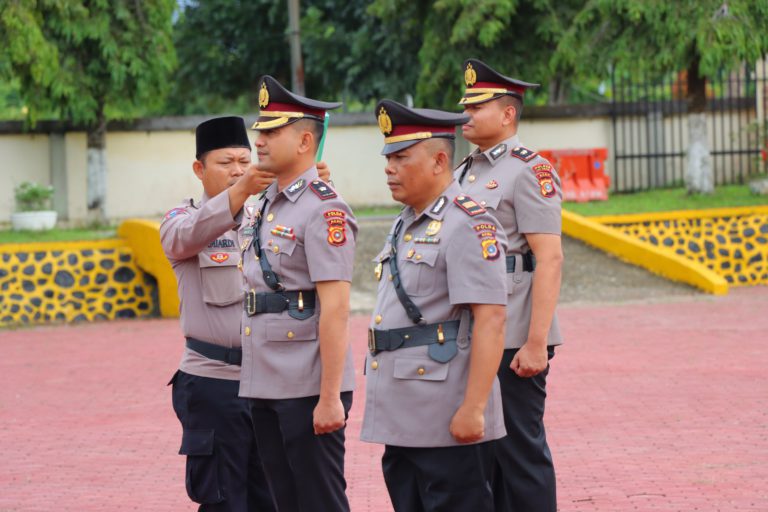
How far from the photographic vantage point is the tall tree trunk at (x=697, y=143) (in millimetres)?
18969

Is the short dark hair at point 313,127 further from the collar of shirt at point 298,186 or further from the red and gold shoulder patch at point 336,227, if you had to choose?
the red and gold shoulder patch at point 336,227

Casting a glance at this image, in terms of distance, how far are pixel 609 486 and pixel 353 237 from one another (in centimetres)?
266

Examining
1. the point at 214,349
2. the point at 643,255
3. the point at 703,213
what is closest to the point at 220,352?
the point at 214,349

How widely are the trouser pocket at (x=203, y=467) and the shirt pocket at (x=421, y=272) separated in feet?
4.47

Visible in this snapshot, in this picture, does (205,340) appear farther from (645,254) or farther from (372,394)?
(645,254)

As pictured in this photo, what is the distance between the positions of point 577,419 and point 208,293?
383 centimetres

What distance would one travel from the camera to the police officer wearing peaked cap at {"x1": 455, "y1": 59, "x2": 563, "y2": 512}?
198 inches

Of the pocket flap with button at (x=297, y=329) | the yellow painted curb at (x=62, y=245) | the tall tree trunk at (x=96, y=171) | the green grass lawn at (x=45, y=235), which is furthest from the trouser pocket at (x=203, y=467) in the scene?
the tall tree trunk at (x=96, y=171)

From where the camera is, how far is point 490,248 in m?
4.17

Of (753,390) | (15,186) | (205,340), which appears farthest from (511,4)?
(205,340)

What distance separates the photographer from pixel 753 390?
9109mm

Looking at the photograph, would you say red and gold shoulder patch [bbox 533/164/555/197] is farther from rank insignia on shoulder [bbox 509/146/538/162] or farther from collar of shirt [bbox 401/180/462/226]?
collar of shirt [bbox 401/180/462/226]

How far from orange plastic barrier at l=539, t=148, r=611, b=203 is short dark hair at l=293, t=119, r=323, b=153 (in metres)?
15.7

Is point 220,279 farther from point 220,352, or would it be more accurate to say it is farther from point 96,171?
point 96,171
